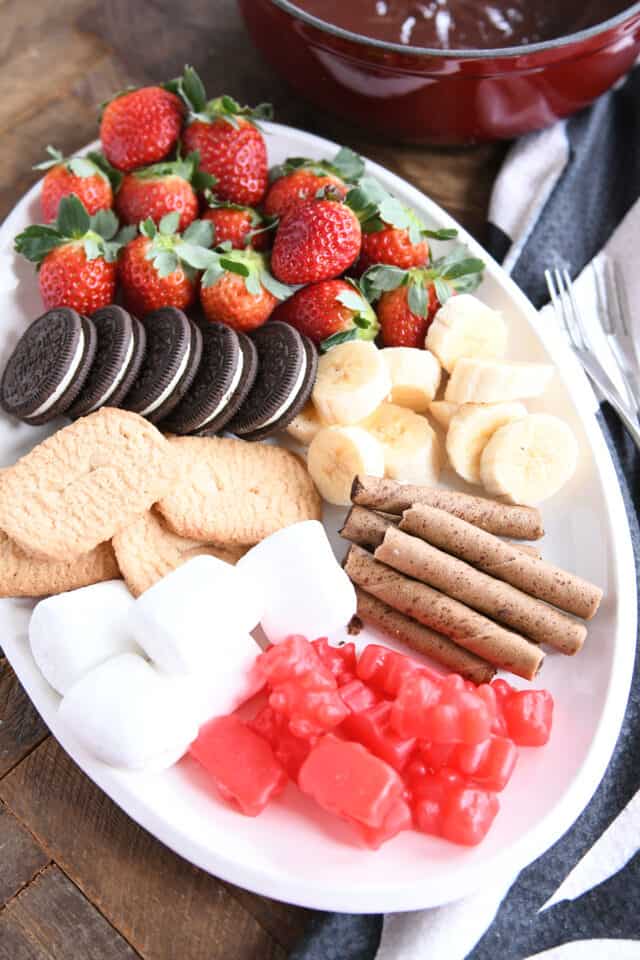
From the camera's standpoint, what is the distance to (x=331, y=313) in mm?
1733

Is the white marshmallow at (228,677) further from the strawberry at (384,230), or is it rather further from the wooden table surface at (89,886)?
the strawberry at (384,230)

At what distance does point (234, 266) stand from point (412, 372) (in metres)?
0.36

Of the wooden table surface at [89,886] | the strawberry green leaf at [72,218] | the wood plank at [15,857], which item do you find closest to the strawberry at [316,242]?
the strawberry green leaf at [72,218]

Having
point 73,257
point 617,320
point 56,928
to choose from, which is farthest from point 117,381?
point 617,320

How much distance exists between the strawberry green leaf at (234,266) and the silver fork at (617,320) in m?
0.73

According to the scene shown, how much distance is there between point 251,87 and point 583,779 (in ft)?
5.32

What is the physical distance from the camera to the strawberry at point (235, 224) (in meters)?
1.78

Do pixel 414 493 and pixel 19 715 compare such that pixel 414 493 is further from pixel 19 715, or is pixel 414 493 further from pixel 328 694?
pixel 19 715

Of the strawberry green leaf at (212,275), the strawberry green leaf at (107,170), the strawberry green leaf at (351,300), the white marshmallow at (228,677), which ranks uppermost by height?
the strawberry green leaf at (107,170)

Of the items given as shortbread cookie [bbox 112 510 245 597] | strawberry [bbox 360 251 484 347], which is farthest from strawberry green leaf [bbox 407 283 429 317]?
shortbread cookie [bbox 112 510 245 597]

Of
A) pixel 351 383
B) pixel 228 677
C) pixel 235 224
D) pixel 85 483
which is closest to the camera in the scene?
pixel 228 677

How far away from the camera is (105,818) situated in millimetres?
1495

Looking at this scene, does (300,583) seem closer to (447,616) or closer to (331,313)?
(447,616)

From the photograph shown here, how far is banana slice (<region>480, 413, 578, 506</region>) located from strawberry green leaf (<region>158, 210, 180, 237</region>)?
67 centimetres
